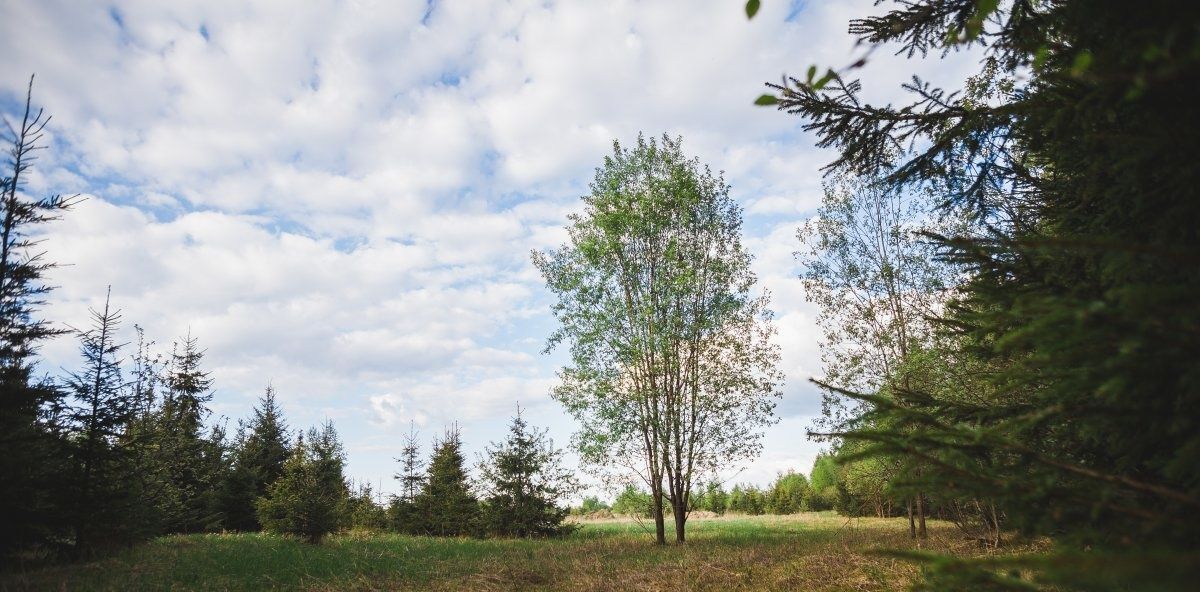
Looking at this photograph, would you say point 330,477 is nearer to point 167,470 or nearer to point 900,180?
point 167,470

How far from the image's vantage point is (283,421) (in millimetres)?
28625

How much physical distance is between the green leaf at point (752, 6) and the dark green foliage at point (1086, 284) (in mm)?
772

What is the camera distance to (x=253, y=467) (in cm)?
2605

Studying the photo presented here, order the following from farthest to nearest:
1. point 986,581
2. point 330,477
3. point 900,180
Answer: point 330,477 < point 900,180 < point 986,581

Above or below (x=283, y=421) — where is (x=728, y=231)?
above

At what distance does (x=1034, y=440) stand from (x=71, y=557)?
1816cm

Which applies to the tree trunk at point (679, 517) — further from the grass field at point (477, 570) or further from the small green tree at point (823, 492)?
the small green tree at point (823, 492)

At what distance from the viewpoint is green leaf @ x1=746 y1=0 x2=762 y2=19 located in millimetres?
1867

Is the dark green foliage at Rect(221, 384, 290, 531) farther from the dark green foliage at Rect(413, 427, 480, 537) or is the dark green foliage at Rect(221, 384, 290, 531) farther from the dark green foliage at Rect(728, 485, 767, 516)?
the dark green foliage at Rect(728, 485, 767, 516)

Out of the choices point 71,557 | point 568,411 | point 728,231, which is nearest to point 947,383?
point 728,231

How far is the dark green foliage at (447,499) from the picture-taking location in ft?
82.0

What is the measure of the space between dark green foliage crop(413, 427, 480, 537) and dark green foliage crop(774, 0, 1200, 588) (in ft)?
81.2

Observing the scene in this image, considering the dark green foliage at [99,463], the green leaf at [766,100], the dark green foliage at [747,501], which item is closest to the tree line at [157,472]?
the dark green foliage at [99,463]

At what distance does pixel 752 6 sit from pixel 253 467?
3155 centimetres
